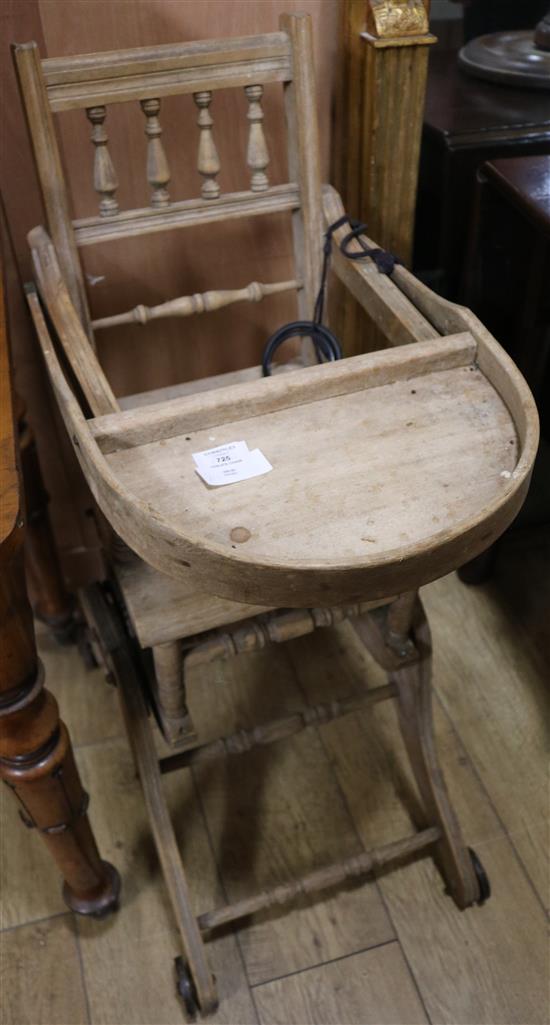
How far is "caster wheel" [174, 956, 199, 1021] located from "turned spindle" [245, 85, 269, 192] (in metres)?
0.98

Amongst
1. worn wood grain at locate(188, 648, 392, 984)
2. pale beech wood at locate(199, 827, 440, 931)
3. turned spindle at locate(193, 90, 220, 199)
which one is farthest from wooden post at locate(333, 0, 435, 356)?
pale beech wood at locate(199, 827, 440, 931)

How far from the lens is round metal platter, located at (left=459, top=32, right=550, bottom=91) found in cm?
129

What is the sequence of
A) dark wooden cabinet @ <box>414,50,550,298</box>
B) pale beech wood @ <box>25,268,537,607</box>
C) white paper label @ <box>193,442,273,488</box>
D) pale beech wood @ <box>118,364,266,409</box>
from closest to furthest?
pale beech wood @ <box>25,268,537,607</box>
white paper label @ <box>193,442,273,488</box>
pale beech wood @ <box>118,364,266,409</box>
dark wooden cabinet @ <box>414,50,550,298</box>

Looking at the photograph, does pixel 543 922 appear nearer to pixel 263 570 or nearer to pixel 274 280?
pixel 263 570

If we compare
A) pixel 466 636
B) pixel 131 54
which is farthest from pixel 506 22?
pixel 466 636

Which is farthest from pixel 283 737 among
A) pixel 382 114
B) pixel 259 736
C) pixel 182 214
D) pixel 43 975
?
pixel 382 114

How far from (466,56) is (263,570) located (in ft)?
3.56

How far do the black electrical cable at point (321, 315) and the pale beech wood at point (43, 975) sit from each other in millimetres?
794

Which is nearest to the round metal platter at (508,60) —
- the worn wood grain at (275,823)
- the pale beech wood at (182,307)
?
the pale beech wood at (182,307)

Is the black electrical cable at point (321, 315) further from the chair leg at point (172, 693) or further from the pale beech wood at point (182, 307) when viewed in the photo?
the chair leg at point (172, 693)

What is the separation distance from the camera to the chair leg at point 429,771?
44.4 inches

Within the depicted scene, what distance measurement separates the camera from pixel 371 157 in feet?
3.72

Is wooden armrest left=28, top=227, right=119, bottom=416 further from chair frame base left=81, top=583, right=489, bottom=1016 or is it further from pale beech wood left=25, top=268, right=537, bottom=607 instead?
chair frame base left=81, top=583, right=489, bottom=1016

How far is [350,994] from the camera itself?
3.58ft
